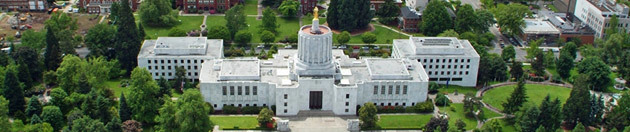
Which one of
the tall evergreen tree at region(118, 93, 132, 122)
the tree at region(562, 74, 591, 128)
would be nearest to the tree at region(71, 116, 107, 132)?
the tall evergreen tree at region(118, 93, 132, 122)

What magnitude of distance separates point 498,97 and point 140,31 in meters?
96.5

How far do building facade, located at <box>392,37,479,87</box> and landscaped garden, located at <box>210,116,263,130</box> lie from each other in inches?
1755

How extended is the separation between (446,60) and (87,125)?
87427 millimetres

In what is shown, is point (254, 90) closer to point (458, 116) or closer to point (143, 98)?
point (143, 98)

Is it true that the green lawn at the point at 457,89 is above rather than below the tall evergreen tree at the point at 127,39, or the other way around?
below

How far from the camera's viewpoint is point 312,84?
15288cm

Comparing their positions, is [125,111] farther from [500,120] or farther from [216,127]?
[500,120]

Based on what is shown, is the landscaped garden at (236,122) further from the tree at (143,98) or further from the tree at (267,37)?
the tree at (267,37)

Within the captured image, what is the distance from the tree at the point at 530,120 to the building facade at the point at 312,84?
80.6 feet

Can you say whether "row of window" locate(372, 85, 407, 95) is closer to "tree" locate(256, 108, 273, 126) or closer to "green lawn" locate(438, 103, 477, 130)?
"green lawn" locate(438, 103, 477, 130)

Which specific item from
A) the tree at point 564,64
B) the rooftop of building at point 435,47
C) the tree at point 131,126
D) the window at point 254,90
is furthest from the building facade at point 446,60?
the tree at point 131,126

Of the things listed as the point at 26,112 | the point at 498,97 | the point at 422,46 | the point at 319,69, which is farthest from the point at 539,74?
the point at 26,112

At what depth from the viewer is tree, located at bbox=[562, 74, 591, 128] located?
144m

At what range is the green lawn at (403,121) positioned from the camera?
15035cm
